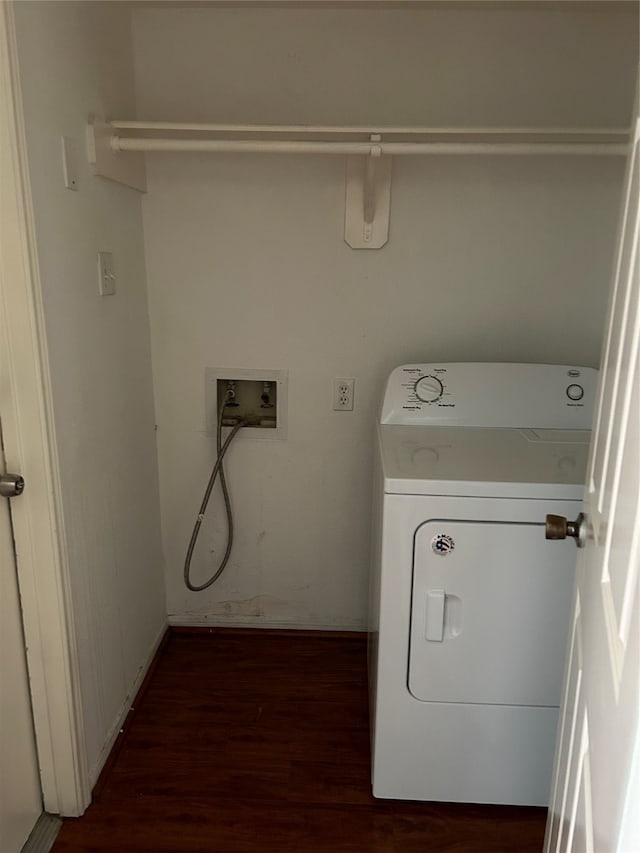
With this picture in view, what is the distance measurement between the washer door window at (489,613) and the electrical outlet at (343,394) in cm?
79

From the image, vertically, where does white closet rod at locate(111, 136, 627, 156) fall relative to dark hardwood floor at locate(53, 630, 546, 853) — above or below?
above

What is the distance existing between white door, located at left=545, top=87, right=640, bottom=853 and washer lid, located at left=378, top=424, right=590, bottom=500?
369mm

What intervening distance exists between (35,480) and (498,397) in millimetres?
1284

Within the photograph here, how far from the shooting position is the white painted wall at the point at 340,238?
1914 millimetres

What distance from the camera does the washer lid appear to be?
147cm

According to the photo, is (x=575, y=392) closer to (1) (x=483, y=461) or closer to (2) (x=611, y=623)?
(1) (x=483, y=461)

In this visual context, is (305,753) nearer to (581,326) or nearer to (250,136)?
(581,326)

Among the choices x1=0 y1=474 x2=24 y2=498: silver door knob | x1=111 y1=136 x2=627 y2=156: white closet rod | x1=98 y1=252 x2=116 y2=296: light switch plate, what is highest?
x1=111 y1=136 x2=627 y2=156: white closet rod

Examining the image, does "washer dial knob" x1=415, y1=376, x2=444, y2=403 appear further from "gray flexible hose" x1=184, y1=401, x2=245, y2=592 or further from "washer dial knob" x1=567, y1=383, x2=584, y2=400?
"gray flexible hose" x1=184, y1=401, x2=245, y2=592

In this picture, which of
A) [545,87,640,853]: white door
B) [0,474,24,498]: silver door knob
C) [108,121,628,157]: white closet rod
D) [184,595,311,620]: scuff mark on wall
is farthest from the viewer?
[184,595,311,620]: scuff mark on wall

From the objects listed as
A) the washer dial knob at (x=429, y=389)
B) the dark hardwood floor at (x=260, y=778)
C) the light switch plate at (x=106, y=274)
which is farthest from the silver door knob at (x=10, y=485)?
the washer dial knob at (x=429, y=389)

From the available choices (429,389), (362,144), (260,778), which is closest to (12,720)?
(260,778)

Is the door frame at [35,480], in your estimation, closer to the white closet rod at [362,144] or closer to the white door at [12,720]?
the white door at [12,720]

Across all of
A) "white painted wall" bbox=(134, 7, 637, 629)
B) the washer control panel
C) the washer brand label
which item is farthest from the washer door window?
"white painted wall" bbox=(134, 7, 637, 629)
